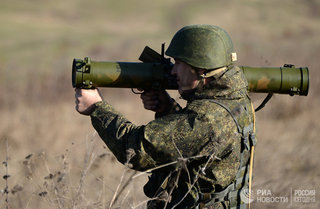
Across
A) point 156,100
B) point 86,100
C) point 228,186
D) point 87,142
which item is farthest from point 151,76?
point 228,186

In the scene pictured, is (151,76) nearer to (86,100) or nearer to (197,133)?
(86,100)

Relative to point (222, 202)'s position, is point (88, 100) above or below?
above

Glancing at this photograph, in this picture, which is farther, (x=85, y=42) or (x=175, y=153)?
(x=85, y=42)

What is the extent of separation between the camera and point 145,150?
8.05 ft

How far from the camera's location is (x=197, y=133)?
94.7 inches

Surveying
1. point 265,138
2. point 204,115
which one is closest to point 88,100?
point 204,115

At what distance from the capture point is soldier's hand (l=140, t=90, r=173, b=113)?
10.4ft

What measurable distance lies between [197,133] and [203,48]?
460 mm

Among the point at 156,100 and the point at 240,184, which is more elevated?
the point at 156,100

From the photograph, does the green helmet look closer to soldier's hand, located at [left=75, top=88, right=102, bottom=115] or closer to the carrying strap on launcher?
the carrying strap on launcher

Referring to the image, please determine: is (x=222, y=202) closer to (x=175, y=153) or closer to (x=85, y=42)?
(x=175, y=153)

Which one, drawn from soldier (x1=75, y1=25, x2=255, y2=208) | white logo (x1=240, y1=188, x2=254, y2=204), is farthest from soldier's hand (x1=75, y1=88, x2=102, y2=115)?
white logo (x1=240, y1=188, x2=254, y2=204)

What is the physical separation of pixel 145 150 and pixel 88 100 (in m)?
0.52

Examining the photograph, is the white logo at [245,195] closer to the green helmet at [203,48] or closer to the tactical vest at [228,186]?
the tactical vest at [228,186]
